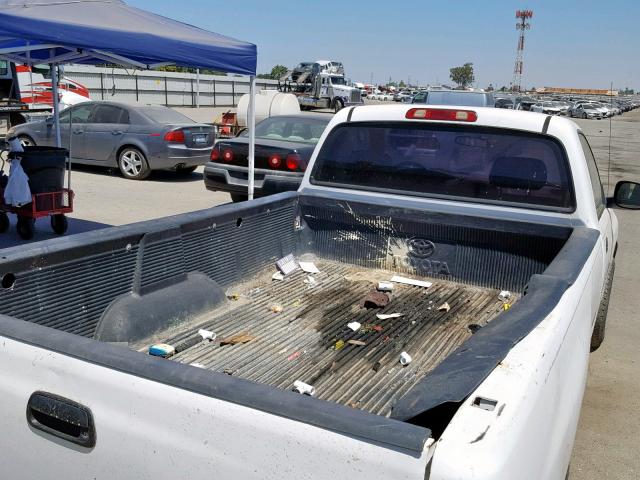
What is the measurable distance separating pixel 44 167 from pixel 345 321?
19.3 ft

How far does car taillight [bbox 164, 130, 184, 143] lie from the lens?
40.2 ft

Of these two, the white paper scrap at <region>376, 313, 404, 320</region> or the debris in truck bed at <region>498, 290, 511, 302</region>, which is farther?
the debris in truck bed at <region>498, 290, 511, 302</region>

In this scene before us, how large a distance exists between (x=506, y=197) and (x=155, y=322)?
7.24 feet

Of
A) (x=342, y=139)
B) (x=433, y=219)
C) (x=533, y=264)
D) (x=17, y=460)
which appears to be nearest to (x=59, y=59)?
(x=342, y=139)

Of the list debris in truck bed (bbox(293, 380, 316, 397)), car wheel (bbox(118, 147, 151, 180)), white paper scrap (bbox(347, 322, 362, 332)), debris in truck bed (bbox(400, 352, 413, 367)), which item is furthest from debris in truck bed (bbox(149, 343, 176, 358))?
car wheel (bbox(118, 147, 151, 180))

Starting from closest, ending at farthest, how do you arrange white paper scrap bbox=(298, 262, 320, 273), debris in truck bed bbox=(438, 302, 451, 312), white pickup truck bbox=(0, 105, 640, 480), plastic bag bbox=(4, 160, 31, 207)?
1. white pickup truck bbox=(0, 105, 640, 480)
2. debris in truck bed bbox=(438, 302, 451, 312)
3. white paper scrap bbox=(298, 262, 320, 273)
4. plastic bag bbox=(4, 160, 31, 207)

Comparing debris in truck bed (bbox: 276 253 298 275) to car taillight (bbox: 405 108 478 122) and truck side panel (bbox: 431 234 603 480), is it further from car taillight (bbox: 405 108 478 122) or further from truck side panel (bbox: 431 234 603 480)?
truck side panel (bbox: 431 234 603 480)

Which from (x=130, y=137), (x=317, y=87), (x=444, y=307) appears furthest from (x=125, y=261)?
(x=317, y=87)

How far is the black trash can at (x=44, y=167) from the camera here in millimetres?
7678

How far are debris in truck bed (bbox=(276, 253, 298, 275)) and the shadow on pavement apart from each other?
462cm

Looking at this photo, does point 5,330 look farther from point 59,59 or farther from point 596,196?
point 59,59

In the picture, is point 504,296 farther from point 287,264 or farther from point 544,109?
point 544,109

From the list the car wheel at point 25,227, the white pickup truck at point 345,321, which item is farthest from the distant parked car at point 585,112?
the white pickup truck at point 345,321

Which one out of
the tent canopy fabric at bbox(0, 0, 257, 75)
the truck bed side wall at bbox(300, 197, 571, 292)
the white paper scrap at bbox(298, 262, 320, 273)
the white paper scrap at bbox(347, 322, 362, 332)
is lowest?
the white paper scrap at bbox(347, 322, 362, 332)
